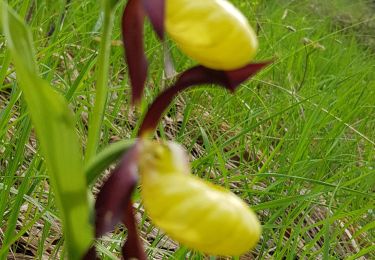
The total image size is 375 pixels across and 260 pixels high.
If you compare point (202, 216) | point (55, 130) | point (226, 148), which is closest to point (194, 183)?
point (202, 216)

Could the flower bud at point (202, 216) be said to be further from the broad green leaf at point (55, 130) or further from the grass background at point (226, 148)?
the grass background at point (226, 148)

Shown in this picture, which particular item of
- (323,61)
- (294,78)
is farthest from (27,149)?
(323,61)

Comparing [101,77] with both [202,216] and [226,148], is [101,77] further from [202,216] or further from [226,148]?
[226,148]

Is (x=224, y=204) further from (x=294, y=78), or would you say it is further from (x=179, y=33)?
(x=294, y=78)

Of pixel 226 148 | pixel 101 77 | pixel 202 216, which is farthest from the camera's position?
pixel 226 148

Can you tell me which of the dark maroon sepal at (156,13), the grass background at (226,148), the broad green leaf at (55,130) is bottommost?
the grass background at (226,148)

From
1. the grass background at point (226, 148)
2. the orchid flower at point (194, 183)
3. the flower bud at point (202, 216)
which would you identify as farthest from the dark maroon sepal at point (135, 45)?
the grass background at point (226, 148)
